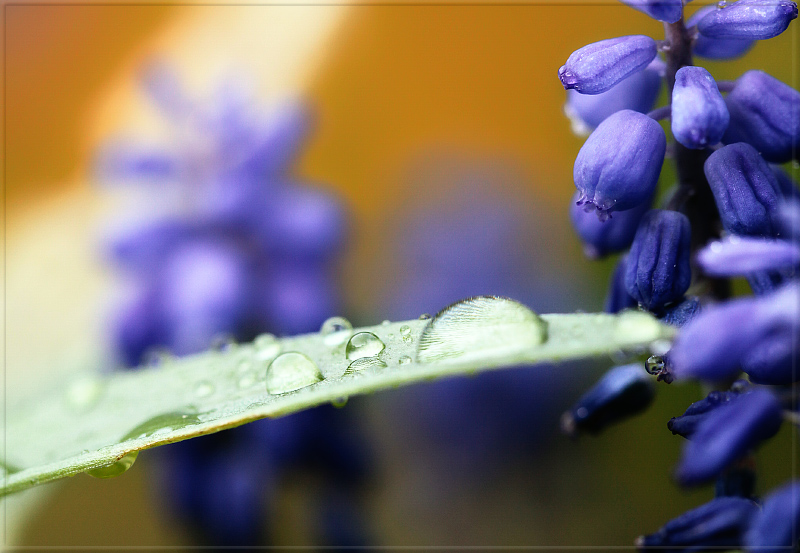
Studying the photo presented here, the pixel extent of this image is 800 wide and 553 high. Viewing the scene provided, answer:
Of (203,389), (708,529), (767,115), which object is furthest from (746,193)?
(203,389)

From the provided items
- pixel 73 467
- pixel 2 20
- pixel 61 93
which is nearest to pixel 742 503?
pixel 73 467

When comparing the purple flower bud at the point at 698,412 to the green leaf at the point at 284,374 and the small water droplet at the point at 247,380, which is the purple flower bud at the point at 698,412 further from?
the small water droplet at the point at 247,380

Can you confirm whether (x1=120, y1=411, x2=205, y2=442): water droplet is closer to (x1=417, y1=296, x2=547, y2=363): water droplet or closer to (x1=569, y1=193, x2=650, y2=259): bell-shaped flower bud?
(x1=417, y1=296, x2=547, y2=363): water droplet

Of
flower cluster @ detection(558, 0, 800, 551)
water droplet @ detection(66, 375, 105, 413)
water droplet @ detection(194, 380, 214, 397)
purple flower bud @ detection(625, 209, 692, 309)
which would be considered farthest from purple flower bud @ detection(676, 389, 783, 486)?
water droplet @ detection(66, 375, 105, 413)

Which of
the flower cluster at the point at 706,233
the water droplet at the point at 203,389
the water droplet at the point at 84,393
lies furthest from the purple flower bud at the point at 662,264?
the water droplet at the point at 84,393

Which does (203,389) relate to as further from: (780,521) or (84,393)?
(780,521)

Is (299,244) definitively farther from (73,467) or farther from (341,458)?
(73,467)
